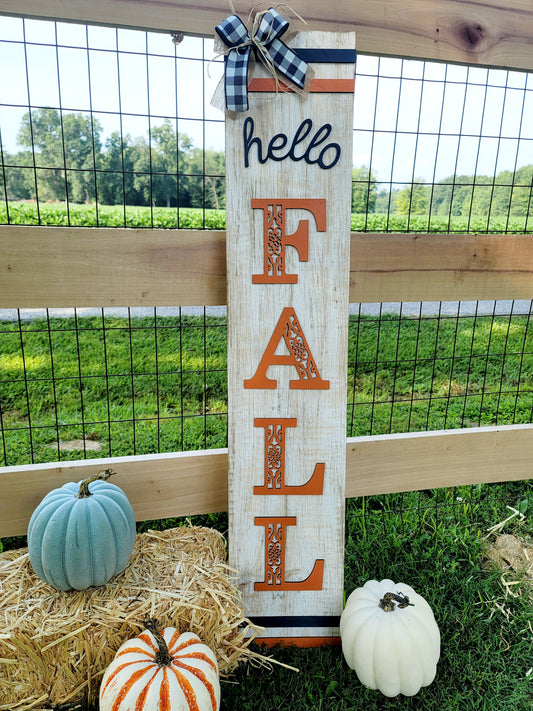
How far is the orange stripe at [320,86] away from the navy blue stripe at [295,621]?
204 centimetres

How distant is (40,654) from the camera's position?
1772 mm

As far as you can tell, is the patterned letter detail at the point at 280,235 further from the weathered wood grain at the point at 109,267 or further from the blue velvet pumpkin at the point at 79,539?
the blue velvet pumpkin at the point at 79,539

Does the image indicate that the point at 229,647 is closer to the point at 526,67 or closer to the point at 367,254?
the point at 367,254

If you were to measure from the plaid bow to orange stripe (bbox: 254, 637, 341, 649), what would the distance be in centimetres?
206

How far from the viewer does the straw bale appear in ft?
5.79

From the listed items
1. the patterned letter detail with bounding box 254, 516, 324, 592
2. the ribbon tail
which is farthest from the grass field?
the ribbon tail

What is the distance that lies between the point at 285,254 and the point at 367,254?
1.43ft

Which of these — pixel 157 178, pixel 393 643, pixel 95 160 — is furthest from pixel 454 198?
pixel 157 178

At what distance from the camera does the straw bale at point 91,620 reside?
176 cm

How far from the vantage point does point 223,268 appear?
6.88ft

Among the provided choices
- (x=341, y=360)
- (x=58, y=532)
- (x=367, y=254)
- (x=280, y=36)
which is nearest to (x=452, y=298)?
A: (x=367, y=254)

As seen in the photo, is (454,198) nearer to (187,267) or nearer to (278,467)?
(187,267)

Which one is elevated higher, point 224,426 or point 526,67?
point 526,67

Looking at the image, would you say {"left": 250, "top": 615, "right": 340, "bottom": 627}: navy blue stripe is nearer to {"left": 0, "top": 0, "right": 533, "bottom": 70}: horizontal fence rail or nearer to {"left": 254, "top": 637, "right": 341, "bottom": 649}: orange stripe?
{"left": 254, "top": 637, "right": 341, "bottom": 649}: orange stripe
